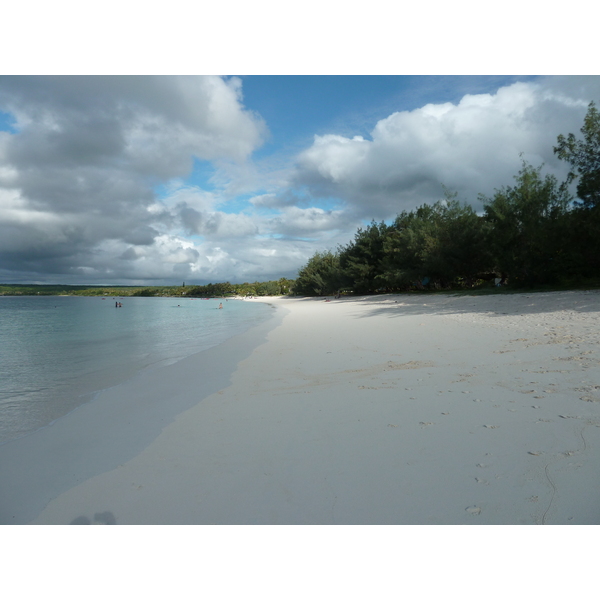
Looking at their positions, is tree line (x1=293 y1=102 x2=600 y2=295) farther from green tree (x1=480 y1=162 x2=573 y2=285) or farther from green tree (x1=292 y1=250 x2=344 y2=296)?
green tree (x1=292 y1=250 x2=344 y2=296)

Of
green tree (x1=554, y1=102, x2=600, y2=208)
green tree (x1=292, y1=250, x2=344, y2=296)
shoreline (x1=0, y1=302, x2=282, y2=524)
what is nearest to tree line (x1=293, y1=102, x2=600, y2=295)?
green tree (x1=554, y1=102, x2=600, y2=208)

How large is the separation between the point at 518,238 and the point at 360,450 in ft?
84.2

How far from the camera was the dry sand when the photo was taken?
252cm

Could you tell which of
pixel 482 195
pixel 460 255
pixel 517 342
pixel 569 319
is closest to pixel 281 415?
pixel 517 342

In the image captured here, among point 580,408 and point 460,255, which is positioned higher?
point 460,255

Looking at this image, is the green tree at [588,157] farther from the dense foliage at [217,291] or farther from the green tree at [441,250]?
the dense foliage at [217,291]

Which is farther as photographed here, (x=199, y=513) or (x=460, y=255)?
(x=460, y=255)

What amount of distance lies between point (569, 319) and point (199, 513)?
37.9ft

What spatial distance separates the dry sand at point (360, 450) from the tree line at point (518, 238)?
1718 centimetres

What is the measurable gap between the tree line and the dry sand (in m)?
17.2

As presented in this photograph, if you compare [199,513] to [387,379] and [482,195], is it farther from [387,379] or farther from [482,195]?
[482,195]

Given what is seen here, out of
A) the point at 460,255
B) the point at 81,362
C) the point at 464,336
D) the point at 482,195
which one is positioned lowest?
the point at 81,362

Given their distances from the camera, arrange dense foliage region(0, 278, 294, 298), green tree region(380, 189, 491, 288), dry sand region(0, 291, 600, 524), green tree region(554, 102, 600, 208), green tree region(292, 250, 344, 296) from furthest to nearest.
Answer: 1. dense foliage region(0, 278, 294, 298)
2. green tree region(292, 250, 344, 296)
3. green tree region(380, 189, 491, 288)
4. green tree region(554, 102, 600, 208)
5. dry sand region(0, 291, 600, 524)

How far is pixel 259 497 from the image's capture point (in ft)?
8.87
